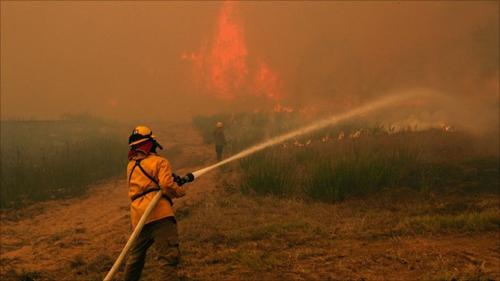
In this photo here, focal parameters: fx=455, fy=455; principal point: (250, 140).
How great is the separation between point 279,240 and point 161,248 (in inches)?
98.8

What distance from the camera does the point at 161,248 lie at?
454cm

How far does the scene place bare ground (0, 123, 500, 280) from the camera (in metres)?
A: 5.48

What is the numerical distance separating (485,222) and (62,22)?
73.0 metres

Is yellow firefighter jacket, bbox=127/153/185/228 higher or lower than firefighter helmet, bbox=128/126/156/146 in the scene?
lower

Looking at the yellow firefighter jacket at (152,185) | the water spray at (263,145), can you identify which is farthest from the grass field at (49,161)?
the yellow firefighter jacket at (152,185)

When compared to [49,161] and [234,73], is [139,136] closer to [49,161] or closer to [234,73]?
[49,161]

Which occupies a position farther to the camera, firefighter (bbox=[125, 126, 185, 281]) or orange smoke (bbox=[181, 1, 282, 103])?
orange smoke (bbox=[181, 1, 282, 103])

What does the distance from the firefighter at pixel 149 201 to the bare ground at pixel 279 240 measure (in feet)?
3.42

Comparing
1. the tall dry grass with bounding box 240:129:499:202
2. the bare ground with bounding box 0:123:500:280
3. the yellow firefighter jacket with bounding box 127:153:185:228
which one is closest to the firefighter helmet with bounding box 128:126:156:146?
the yellow firefighter jacket with bounding box 127:153:185:228

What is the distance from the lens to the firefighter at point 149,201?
4.46m

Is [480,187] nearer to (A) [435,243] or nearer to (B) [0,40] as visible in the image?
(A) [435,243]

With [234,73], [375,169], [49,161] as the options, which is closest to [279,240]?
[375,169]

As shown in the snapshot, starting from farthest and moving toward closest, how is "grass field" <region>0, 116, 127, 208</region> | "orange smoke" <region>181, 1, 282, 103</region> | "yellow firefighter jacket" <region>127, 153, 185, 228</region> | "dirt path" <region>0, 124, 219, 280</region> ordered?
1. "orange smoke" <region>181, 1, 282, 103</region>
2. "grass field" <region>0, 116, 127, 208</region>
3. "dirt path" <region>0, 124, 219, 280</region>
4. "yellow firefighter jacket" <region>127, 153, 185, 228</region>

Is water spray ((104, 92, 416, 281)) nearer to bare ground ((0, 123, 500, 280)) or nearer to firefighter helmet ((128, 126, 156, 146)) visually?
firefighter helmet ((128, 126, 156, 146))
